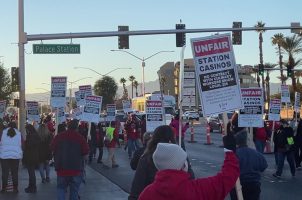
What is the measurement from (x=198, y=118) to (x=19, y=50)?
5940 centimetres

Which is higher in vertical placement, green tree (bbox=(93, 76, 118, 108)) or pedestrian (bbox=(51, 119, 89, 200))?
green tree (bbox=(93, 76, 118, 108))

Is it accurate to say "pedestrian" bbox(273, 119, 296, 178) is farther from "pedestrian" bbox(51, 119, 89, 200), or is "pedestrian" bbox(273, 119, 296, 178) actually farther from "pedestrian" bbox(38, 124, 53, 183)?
"pedestrian" bbox(51, 119, 89, 200)

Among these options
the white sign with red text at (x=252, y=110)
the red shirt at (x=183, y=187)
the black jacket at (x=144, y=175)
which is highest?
the white sign with red text at (x=252, y=110)

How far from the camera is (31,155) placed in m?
14.4

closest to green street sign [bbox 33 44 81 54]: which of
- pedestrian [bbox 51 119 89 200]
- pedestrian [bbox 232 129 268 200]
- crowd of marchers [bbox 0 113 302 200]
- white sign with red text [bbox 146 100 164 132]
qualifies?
crowd of marchers [bbox 0 113 302 200]

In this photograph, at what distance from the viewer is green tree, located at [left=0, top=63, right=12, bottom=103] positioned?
62713 mm

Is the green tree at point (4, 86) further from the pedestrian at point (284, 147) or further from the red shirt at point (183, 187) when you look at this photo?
the red shirt at point (183, 187)

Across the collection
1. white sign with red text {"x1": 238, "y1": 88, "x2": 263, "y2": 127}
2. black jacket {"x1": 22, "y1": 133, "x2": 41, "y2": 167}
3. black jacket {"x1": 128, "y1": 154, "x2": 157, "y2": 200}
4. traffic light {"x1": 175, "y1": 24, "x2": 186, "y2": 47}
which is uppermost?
traffic light {"x1": 175, "y1": 24, "x2": 186, "y2": 47}

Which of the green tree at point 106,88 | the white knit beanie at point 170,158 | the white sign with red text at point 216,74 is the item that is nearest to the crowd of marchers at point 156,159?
the white knit beanie at point 170,158

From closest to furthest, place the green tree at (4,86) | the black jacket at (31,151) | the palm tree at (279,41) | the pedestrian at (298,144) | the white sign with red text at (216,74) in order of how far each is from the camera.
→ the white sign with red text at (216,74), the black jacket at (31,151), the pedestrian at (298,144), the green tree at (4,86), the palm tree at (279,41)

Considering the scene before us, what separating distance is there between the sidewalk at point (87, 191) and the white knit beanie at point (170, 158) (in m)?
9.13

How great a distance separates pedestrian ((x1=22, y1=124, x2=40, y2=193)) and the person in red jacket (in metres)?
10.6

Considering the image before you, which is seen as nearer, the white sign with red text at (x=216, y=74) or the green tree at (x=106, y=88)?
the white sign with red text at (x=216, y=74)

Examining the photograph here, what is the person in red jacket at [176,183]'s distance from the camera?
3988 mm
